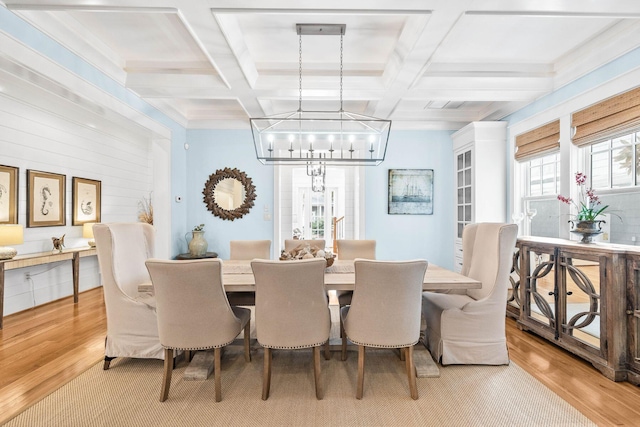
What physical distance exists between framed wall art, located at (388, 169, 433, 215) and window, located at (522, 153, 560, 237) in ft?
4.37

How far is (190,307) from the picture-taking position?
2.05 metres

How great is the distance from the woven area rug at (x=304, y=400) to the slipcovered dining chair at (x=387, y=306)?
0.58ft

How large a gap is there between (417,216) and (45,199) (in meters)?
5.15

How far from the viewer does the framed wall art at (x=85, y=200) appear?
15.9 feet

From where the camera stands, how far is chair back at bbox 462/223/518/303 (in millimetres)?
2545

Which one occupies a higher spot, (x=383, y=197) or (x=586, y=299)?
(x=383, y=197)

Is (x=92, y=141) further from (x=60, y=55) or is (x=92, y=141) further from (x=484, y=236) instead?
(x=484, y=236)

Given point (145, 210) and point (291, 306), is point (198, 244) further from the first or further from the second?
point (291, 306)

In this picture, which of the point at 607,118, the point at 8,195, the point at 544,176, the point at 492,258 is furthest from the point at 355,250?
the point at 8,195

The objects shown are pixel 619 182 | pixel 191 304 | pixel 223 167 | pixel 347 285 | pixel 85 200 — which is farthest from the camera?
pixel 223 167

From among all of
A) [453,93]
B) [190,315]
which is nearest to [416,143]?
[453,93]

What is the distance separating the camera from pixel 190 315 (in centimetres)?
206

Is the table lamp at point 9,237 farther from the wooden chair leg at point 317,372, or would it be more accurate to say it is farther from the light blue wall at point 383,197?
the wooden chair leg at point 317,372

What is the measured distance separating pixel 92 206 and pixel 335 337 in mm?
4321
